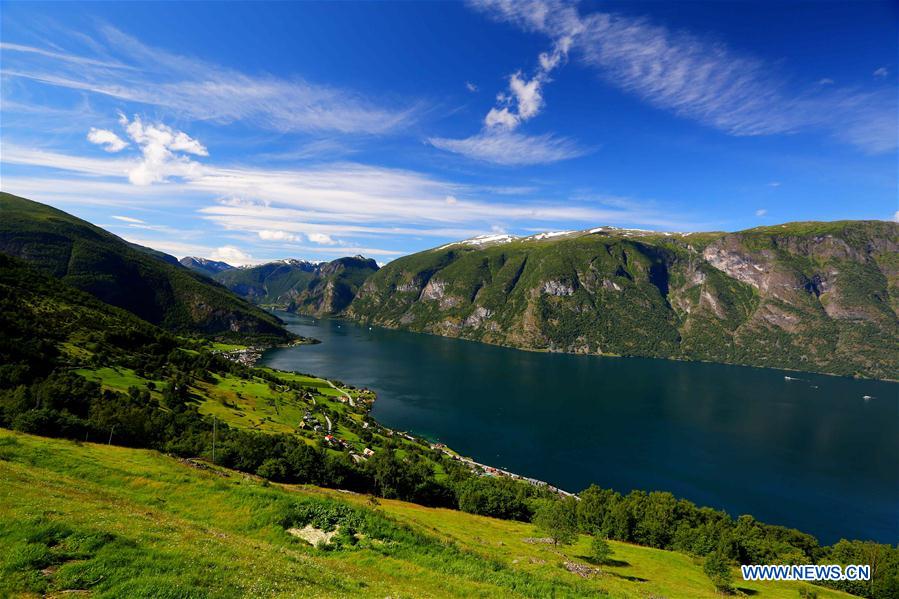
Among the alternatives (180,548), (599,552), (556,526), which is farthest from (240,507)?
(556,526)

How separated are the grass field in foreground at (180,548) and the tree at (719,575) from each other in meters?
7.06

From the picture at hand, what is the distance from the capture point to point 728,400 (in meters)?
196

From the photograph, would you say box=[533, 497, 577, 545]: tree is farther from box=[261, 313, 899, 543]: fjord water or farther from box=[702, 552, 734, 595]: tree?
box=[261, 313, 899, 543]: fjord water

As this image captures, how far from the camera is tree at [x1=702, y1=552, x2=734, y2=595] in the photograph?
38.2 meters

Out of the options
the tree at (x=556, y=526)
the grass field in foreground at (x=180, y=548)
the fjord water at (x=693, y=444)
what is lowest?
the fjord water at (x=693, y=444)

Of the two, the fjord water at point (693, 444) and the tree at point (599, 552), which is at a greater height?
the tree at point (599, 552)

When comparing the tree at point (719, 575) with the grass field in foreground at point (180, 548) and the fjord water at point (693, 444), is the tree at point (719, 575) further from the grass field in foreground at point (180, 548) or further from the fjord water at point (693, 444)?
the fjord water at point (693, 444)

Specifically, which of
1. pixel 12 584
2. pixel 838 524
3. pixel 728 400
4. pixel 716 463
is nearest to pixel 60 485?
pixel 12 584

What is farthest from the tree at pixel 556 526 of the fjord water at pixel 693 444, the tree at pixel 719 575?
the fjord water at pixel 693 444

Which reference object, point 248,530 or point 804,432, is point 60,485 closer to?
point 248,530

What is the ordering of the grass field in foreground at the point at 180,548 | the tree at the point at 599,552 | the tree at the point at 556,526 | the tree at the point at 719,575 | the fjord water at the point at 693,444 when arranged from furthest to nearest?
the fjord water at the point at 693,444 < the tree at the point at 556,526 < the tree at the point at 599,552 < the tree at the point at 719,575 < the grass field in foreground at the point at 180,548

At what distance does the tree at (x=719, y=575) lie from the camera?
3819 cm

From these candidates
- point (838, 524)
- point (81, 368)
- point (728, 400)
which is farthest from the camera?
point (728, 400)

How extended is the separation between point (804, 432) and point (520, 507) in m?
156
